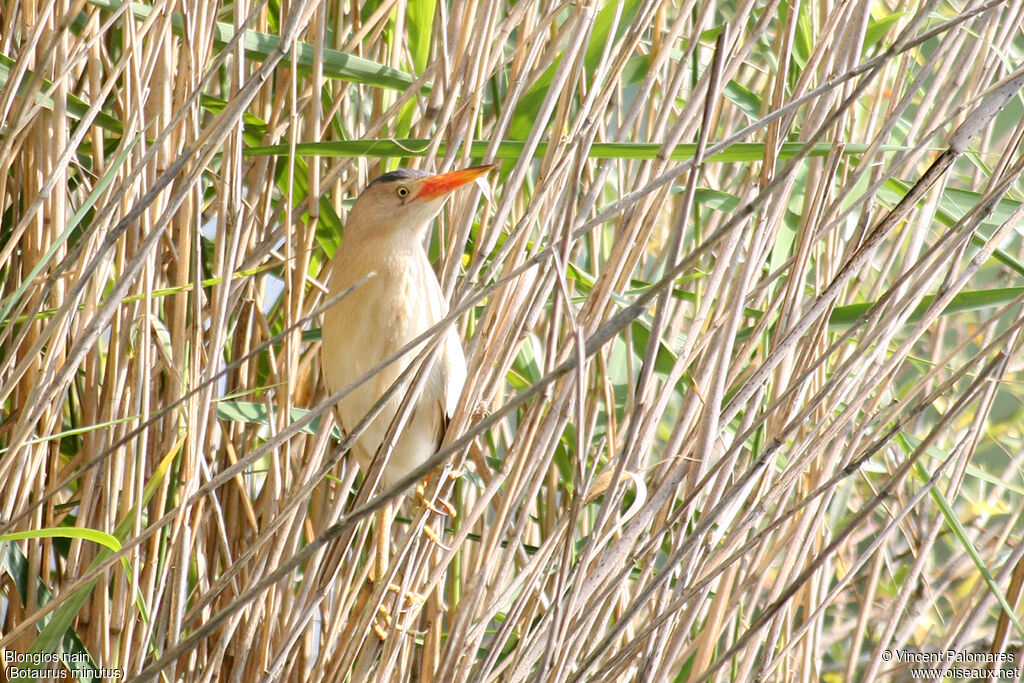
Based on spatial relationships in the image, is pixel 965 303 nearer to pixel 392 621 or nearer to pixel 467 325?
pixel 467 325

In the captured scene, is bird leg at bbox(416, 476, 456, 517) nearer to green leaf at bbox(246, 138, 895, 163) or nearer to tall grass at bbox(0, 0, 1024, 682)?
tall grass at bbox(0, 0, 1024, 682)

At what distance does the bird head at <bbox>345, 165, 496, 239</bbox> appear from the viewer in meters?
1.34

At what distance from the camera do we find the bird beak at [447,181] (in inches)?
46.1

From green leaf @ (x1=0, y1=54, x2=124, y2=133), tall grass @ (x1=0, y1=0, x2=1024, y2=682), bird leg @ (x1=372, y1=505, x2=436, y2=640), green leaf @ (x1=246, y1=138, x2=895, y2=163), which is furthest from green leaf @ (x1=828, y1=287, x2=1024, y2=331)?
green leaf @ (x1=0, y1=54, x2=124, y2=133)

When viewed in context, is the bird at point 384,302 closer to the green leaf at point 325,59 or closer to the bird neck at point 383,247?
the bird neck at point 383,247

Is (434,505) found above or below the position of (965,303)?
below

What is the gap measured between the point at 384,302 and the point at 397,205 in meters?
0.16

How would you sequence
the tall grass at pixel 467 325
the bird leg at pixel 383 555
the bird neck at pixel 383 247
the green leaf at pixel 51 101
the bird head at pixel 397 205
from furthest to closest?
the bird neck at pixel 383 247
the bird head at pixel 397 205
the bird leg at pixel 383 555
the green leaf at pixel 51 101
the tall grass at pixel 467 325

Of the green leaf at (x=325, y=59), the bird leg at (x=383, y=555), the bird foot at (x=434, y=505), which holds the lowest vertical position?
the bird leg at (x=383, y=555)

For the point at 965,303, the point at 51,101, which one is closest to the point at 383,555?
the point at 51,101

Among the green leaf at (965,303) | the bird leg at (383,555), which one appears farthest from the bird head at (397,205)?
the green leaf at (965,303)

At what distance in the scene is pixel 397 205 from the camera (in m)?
1.43

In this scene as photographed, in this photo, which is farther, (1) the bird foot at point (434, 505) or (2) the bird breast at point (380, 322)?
(2) the bird breast at point (380, 322)

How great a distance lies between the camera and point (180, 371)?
119 centimetres
